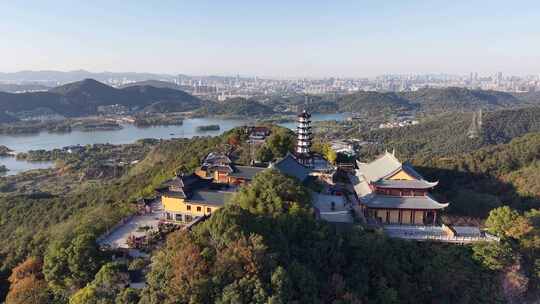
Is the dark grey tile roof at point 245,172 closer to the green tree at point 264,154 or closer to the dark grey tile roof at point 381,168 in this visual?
the green tree at point 264,154

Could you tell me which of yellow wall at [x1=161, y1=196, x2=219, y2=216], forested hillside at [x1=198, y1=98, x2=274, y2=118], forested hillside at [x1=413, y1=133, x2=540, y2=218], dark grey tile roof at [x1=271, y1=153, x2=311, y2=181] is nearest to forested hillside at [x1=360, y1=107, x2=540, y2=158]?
forested hillside at [x1=413, y1=133, x2=540, y2=218]

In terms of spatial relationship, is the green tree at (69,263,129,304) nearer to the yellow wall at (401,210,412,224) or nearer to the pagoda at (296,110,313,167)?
the yellow wall at (401,210,412,224)

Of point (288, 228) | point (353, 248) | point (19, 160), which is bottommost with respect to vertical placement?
point (19, 160)

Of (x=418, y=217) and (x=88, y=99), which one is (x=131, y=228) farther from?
(x=88, y=99)

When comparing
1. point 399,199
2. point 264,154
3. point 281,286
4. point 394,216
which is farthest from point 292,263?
point 264,154

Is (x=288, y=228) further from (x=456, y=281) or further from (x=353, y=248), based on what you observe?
(x=456, y=281)

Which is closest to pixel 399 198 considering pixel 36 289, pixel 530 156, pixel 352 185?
pixel 352 185
